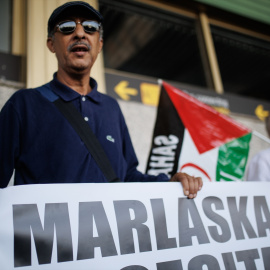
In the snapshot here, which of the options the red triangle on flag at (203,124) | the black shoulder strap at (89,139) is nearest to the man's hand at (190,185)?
the black shoulder strap at (89,139)

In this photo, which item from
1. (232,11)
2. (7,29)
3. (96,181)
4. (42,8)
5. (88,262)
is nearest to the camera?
(88,262)

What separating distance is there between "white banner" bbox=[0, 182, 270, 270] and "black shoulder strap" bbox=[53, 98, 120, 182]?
0.08m

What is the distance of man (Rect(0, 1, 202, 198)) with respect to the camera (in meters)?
1.16

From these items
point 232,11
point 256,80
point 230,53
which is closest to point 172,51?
point 230,53

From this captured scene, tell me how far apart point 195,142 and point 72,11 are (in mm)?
1181

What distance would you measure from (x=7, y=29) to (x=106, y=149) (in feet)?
7.16

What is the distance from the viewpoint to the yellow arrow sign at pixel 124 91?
304cm

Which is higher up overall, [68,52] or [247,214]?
[68,52]

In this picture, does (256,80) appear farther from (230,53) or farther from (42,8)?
(42,8)

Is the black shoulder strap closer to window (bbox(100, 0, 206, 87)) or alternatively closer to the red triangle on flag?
the red triangle on flag

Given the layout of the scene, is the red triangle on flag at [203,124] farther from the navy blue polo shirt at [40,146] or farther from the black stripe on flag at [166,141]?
the navy blue polo shirt at [40,146]

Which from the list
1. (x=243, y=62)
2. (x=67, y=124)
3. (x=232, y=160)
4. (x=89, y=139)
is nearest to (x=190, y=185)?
(x=89, y=139)

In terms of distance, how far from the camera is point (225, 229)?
129 centimetres

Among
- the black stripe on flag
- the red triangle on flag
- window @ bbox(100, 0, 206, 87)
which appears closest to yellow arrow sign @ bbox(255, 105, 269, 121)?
window @ bbox(100, 0, 206, 87)
